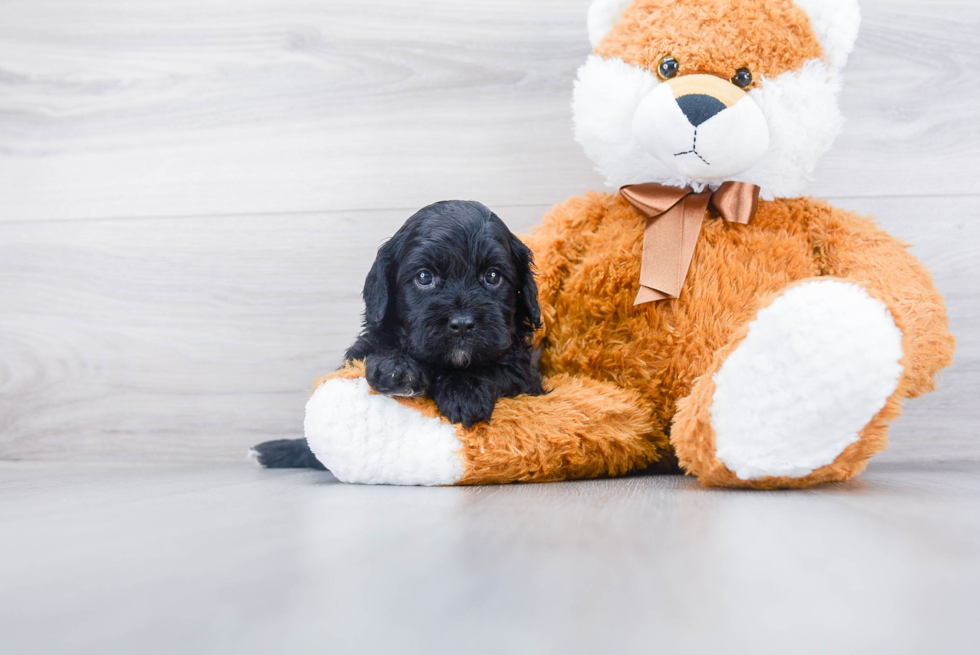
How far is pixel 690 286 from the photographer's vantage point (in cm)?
104

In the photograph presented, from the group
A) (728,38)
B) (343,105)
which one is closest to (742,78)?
(728,38)

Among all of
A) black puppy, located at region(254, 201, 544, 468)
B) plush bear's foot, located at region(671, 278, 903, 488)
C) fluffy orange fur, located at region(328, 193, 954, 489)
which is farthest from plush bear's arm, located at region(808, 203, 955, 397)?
black puppy, located at region(254, 201, 544, 468)

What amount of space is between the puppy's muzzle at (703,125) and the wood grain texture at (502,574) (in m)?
0.48

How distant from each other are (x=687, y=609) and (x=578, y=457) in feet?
1.72

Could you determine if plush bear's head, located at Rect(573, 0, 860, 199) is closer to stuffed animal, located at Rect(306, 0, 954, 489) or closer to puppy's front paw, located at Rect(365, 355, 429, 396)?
stuffed animal, located at Rect(306, 0, 954, 489)

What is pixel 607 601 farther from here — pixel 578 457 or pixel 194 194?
pixel 194 194

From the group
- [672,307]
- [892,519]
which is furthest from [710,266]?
[892,519]

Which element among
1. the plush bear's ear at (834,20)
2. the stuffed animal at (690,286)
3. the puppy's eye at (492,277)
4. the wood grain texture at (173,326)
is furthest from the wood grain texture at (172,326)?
the plush bear's ear at (834,20)

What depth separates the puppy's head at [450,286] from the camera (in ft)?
2.91

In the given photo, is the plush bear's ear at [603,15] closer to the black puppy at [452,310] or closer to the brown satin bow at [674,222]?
the brown satin bow at [674,222]

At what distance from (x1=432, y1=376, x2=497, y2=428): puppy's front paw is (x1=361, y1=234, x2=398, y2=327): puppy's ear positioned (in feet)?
0.44

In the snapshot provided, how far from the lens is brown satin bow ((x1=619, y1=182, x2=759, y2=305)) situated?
1025mm

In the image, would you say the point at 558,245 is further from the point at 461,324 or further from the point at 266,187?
the point at 266,187

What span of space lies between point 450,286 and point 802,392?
0.46 m
